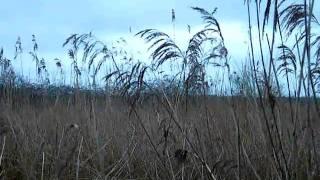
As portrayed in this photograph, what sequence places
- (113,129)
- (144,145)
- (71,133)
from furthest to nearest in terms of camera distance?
(113,129), (71,133), (144,145)

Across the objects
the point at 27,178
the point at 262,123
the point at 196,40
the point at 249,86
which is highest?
the point at 196,40

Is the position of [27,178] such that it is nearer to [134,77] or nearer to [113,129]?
[134,77]

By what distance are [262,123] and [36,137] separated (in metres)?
2.06

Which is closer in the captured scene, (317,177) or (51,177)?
(317,177)

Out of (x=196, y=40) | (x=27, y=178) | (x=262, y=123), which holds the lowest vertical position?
(x=27, y=178)

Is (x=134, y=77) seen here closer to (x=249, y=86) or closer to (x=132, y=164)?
(x=249, y=86)

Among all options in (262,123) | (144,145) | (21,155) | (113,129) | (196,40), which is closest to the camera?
(196,40)

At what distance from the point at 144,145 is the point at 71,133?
0.71 metres

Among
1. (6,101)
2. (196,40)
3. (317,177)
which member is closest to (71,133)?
(6,101)

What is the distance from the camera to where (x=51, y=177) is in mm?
3441

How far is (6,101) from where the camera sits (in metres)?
5.67

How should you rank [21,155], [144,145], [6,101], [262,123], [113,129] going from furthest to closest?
[6,101]
[113,129]
[144,145]
[21,155]
[262,123]

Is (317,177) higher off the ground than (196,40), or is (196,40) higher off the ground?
(196,40)

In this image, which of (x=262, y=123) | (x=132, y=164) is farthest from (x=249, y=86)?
(x=132, y=164)
